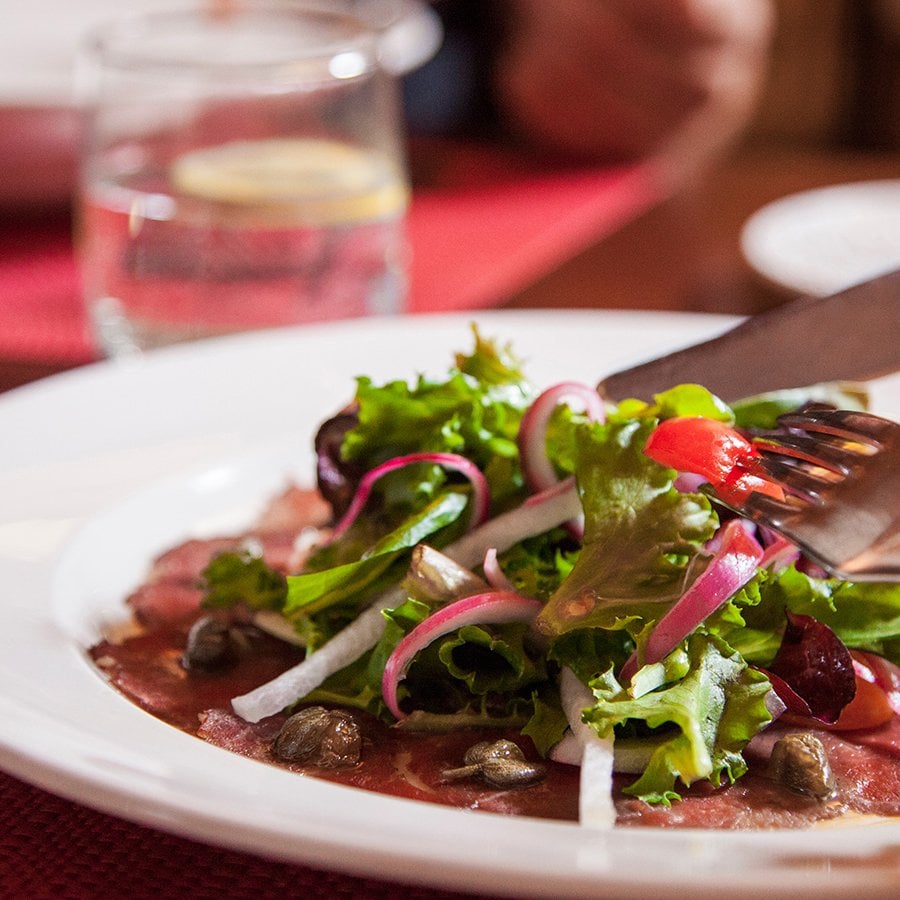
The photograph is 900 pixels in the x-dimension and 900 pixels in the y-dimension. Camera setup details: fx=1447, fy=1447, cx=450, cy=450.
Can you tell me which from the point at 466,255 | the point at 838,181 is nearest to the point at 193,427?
the point at 466,255

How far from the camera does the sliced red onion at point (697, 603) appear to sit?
4.86 feet

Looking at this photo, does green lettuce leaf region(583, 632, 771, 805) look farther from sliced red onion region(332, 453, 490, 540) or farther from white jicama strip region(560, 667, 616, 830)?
sliced red onion region(332, 453, 490, 540)

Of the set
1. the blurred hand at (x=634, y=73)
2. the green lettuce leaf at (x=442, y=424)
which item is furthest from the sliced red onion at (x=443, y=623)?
the blurred hand at (x=634, y=73)

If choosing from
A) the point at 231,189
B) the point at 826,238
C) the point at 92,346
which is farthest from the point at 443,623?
the point at 826,238

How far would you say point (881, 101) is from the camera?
311 inches

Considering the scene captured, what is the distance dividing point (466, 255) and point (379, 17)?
3.23 ft

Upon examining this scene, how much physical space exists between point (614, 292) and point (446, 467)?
179 cm

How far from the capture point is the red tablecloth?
1334 mm

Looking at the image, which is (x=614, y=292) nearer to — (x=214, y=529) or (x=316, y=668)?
(x=214, y=529)

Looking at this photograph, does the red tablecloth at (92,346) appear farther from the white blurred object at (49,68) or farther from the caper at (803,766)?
the caper at (803,766)

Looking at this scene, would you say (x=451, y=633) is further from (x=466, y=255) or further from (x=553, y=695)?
(x=466, y=255)

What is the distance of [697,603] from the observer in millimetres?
1484

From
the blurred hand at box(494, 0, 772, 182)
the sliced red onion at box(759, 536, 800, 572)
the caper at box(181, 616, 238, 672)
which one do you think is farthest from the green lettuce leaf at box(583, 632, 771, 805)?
the blurred hand at box(494, 0, 772, 182)

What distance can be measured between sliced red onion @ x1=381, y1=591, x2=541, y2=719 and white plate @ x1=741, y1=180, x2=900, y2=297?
171 cm
